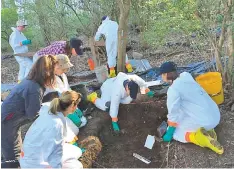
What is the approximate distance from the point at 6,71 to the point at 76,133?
17.3 feet

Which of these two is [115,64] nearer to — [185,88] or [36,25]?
[185,88]

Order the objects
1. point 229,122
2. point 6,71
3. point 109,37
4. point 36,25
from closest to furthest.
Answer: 1. point 229,122
2. point 109,37
3. point 6,71
4. point 36,25

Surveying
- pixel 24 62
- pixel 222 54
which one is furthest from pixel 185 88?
pixel 24 62

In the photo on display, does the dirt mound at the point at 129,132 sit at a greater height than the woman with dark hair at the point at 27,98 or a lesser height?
lesser

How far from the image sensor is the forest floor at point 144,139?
3904mm

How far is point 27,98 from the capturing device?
3.40m

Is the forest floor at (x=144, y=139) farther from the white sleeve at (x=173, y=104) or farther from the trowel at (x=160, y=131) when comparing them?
the white sleeve at (x=173, y=104)

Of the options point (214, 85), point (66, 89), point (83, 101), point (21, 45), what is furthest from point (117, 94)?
point (21, 45)

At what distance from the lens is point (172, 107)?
13.3ft

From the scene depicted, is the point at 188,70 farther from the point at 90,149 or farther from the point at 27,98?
the point at 27,98

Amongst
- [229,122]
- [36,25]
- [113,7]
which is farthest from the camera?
[36,25]

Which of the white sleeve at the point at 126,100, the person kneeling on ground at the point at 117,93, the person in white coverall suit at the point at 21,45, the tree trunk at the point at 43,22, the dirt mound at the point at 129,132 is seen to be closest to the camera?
the dirt mound at the point at 129,132

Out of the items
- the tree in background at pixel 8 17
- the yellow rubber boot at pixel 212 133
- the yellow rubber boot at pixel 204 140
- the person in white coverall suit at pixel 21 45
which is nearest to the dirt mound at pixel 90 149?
the yellow rubber boot at pixel 204 140

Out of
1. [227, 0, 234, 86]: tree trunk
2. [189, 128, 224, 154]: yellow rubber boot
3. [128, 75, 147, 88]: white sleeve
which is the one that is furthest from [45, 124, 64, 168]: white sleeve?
[227, 0, 234, 86]: tree trunk
